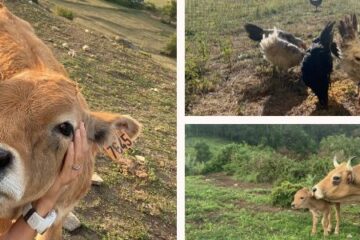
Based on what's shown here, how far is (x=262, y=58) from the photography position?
4.32 m

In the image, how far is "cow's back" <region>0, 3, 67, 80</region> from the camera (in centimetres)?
294

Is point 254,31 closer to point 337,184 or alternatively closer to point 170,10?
point 170,10

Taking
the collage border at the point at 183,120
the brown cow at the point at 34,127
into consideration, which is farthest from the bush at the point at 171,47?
the brown cow at the point at 34,127

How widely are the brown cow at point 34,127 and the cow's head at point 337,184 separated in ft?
5.58

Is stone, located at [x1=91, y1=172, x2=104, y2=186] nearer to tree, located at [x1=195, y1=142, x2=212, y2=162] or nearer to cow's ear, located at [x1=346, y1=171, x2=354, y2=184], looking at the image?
tree, located at [x1=195, y1=142, x2=212, y2=162]

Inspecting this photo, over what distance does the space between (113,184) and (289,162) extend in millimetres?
1083

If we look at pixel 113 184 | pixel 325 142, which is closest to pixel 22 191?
pixel 113 184

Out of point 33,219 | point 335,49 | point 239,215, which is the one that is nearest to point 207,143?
point 239,215

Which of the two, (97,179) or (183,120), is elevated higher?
(183,120)

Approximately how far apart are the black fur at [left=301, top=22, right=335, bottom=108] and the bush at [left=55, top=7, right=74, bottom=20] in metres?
1.52

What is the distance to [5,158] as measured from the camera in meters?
2.18

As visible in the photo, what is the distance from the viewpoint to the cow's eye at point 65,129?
8.31 ft

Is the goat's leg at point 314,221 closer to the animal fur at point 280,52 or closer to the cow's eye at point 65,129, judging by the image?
the animal fur at point 280,52

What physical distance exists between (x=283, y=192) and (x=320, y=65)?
0.79m
